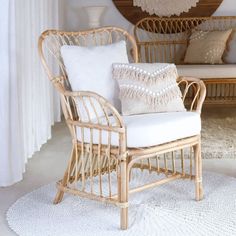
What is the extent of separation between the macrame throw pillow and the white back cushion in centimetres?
6

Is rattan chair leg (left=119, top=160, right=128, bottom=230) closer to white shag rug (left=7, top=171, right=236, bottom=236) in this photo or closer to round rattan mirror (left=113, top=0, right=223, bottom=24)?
white shag rug (left=7, top=171, right=236, bottom=236)

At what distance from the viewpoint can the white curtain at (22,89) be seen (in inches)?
125

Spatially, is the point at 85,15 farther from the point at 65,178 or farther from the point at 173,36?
the point at 65,178

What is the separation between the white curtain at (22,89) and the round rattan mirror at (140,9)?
1.07 meters

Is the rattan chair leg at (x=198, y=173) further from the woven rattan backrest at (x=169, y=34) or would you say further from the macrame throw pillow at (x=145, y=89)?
the woven rattan backrest at (x=169, y=34)

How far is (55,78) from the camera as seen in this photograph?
2.85m

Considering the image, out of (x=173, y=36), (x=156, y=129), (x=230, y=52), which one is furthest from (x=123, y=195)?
(x=173, y=36)

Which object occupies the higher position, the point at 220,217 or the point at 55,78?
the point at 55,78

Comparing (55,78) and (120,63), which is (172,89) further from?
(55,78)

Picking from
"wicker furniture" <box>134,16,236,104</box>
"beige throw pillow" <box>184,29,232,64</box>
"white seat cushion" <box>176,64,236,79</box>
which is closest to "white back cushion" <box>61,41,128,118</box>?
"white seat cushion" <box>176,64,236,79</box>

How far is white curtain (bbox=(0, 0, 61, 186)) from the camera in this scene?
10.4 ft

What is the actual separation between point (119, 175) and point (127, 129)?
0.21m

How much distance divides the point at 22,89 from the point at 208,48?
7.40 feet

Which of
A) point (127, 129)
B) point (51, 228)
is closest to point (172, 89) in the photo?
point (127, 129)
